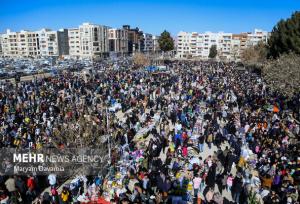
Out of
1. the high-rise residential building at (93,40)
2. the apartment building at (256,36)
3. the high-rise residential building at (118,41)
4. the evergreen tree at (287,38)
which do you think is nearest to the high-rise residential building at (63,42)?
the high-rise residential building at (93,40)

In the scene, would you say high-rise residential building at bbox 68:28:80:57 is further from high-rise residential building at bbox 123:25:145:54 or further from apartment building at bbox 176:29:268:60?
apartment building at bbox 176:29:268:60

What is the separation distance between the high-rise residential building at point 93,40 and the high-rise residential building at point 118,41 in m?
3.95

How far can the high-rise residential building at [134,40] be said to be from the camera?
12912cm

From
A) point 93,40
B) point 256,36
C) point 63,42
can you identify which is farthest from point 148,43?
point 256,36

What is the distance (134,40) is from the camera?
13338 cm

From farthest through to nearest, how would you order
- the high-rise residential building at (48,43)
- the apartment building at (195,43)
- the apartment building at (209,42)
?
the apartment building at (195,43), the high-rise residential building at (48,43), the apartment building at (209,42)

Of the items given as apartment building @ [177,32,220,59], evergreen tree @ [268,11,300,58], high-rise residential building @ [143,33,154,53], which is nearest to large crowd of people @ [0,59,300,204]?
evergreen tree @ [268,11,300,58]

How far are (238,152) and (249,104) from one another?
10006 millimetres

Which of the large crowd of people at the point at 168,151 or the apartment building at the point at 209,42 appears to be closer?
the large crowd of people at the point at 168,151

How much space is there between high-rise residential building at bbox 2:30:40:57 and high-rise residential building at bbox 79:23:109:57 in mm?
28020

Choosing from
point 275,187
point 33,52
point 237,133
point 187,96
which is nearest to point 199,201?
point 275,187

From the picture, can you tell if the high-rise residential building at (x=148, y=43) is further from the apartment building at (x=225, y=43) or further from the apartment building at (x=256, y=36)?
the apartment building at (x=256, y=36)

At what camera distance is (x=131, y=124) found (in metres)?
17.9

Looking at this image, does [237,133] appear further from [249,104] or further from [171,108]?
[249,104]
